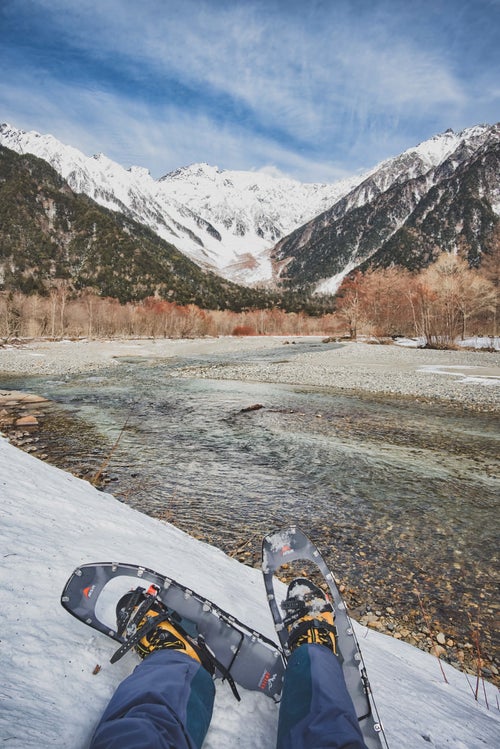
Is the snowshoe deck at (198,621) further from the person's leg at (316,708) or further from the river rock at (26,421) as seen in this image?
the river rock at (26,421)

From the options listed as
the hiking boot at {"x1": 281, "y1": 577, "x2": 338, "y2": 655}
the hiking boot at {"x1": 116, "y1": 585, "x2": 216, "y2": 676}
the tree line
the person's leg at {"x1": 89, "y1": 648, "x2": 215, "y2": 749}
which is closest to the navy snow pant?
the person's leg at {"x1": 89, "y1": 648, "x2": 215, "y2": 749}

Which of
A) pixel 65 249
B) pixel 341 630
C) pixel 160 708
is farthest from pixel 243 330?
pixel 160 708

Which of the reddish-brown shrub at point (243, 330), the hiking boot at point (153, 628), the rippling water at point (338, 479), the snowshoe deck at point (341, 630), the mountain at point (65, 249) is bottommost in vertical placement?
the rippling water at point (338, 479)

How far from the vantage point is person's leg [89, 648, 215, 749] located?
1402 mm

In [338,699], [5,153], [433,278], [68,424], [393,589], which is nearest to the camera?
[338,699]

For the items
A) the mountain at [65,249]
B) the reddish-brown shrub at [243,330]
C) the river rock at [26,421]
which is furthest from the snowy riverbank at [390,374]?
the mountain at [65,249]

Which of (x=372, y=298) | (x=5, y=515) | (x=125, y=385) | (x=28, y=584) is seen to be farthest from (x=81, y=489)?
(x=372, y=298)

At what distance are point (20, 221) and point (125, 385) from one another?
14922 centimetres

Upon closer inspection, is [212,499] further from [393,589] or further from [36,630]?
[36,630]

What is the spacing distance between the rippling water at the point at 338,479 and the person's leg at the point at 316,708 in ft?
7.17

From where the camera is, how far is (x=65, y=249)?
13938 centimetres

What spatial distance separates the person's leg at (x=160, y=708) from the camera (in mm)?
1402

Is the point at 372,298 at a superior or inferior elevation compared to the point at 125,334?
superior

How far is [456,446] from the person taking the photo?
919 cm
